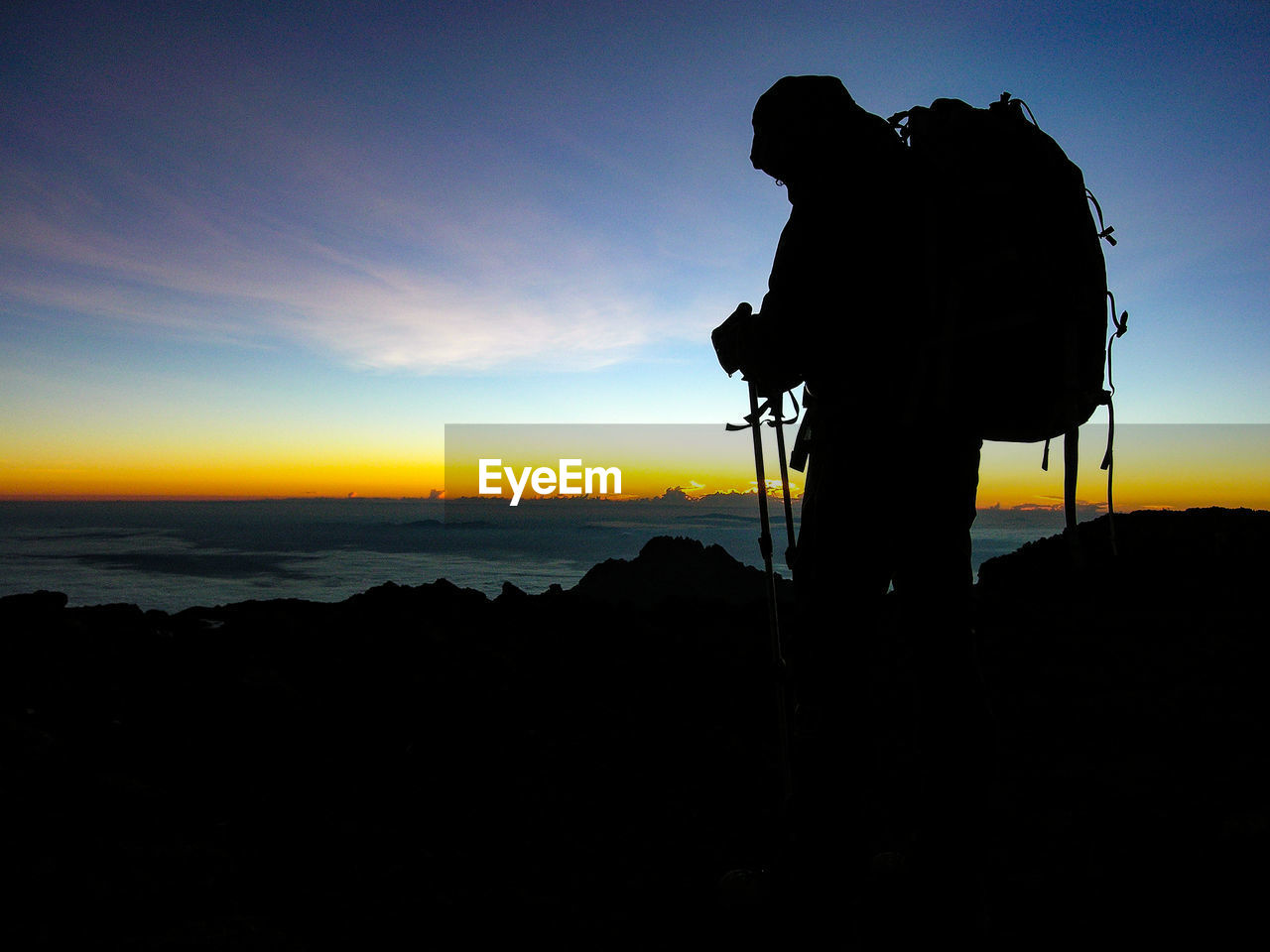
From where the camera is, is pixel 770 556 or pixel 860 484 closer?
pixel 860 484

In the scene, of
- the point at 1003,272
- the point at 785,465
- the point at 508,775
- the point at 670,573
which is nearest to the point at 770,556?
the point at 785,465

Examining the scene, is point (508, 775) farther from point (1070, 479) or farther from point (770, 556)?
point (1070, 479)

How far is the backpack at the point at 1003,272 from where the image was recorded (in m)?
1.94

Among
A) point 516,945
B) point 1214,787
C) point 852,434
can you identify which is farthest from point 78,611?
point 1214,787

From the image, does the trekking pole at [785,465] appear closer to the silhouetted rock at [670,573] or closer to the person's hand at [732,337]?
the person's hand at [732,337]

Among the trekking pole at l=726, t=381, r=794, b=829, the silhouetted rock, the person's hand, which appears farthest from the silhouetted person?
the silhouetted rock

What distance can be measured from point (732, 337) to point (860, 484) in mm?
696

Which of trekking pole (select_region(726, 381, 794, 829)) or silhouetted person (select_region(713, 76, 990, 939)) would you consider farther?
trekking pole (select_region(726, 381, 794, 829))

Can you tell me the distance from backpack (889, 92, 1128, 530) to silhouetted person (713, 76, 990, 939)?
0.07 metres

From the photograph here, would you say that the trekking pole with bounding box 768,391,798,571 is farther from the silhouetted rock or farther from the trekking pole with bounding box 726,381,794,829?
the silhouetted rock

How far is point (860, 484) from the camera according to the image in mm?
2156

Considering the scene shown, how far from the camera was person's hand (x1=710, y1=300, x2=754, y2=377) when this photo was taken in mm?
2401

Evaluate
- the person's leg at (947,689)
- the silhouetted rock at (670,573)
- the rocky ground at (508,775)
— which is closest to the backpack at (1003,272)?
the person's leg at (947,689)

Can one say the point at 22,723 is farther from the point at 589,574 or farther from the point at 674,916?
the point at 589,574
